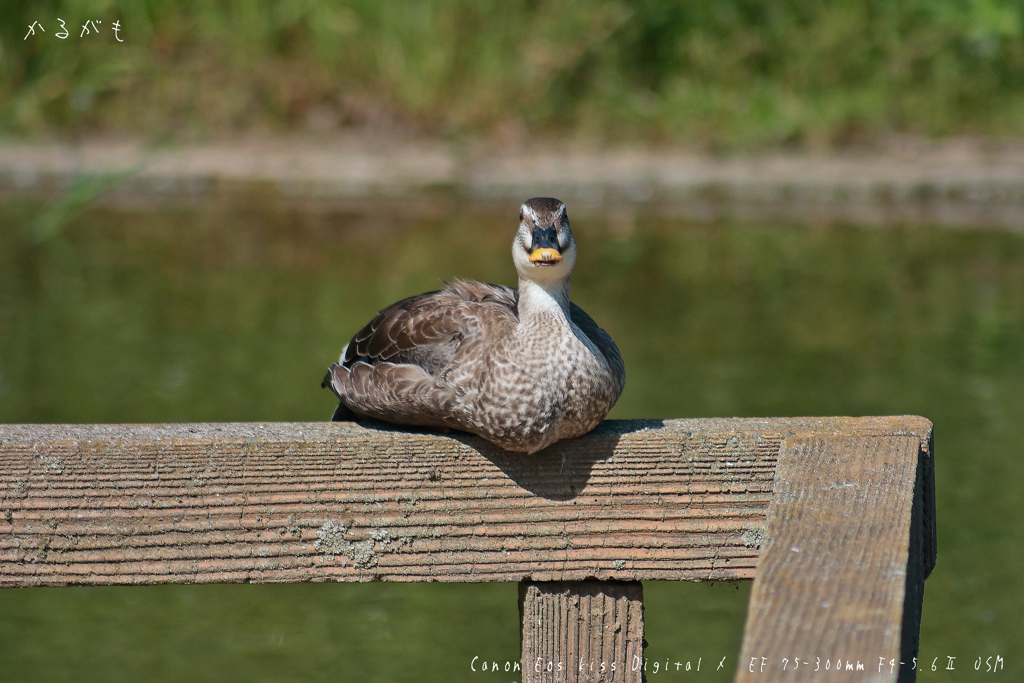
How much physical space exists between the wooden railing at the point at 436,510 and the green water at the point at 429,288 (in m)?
0.98

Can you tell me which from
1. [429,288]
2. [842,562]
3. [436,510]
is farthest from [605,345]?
[429,288]

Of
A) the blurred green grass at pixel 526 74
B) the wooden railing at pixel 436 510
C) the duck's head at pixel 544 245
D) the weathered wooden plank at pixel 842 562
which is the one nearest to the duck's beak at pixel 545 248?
the duck's head at pixel 544 245

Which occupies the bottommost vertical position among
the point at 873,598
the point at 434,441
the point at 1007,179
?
the point at 873,598

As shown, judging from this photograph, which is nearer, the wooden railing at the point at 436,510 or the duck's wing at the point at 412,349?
the wooden railing at the point at 436,510

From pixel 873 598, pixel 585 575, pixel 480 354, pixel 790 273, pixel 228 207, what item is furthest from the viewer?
pixel 228 207

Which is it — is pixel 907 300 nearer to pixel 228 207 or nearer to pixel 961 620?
pixel 961 620

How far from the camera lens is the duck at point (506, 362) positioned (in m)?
1.96

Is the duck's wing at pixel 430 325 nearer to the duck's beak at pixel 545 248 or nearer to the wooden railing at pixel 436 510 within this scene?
the duck's beak at pixel 545 248

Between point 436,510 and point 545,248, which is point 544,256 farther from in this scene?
point 436,510

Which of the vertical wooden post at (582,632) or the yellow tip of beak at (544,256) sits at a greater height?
the yellow tip of beak at (544,256)

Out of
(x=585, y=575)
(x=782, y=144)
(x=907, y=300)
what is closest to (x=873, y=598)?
(x=585, y=575)

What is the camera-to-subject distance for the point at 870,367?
15.1 ft

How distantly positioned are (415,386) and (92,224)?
4.19 m

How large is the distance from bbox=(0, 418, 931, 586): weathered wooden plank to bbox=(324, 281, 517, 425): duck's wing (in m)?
0.31
